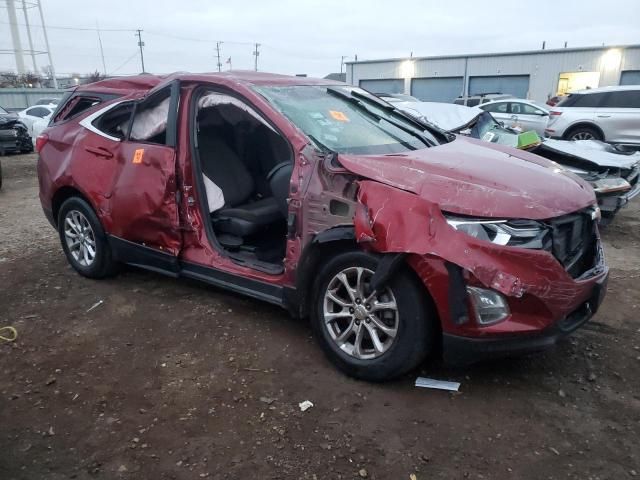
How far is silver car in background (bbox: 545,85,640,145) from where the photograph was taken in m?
11.5

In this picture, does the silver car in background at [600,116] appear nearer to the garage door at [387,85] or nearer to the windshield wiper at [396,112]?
the windshield wiper at [396,112]

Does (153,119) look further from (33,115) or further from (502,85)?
(502,85)

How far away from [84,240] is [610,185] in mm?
5501

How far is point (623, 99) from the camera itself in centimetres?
1172

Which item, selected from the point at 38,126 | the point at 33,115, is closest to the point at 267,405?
the point at 38,126

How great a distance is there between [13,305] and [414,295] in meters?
3.42

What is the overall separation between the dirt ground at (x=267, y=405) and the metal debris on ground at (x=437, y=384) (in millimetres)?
54

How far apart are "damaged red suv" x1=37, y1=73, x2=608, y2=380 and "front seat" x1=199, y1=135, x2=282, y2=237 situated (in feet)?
0.05

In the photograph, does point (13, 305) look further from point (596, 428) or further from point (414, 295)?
point (596, 428)

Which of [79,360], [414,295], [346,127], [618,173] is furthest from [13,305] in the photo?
[618,173]

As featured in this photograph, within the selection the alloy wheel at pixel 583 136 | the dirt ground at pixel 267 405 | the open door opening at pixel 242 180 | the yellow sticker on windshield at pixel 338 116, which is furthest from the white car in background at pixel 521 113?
the yellow sticker on windshield at pixel 338 116

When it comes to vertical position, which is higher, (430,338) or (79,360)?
(430,338)

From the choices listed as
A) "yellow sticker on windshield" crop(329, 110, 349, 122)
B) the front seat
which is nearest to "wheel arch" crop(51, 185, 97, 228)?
the front seat

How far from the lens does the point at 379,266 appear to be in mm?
2789
